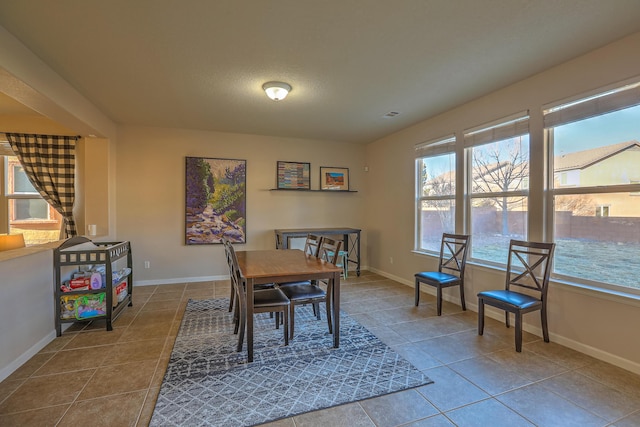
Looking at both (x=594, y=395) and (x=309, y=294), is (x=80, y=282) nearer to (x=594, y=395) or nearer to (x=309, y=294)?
(x=309, y=294)

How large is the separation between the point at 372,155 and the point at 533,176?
3.14m

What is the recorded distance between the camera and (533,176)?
294 cm

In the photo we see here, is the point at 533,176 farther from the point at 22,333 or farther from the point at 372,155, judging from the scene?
the point at 22,333

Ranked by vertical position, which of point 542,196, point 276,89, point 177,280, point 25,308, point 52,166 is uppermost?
point 276,89

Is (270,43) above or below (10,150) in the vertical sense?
above

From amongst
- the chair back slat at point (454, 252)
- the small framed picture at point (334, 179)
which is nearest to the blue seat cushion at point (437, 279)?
the chair back slat at point (454, 252)

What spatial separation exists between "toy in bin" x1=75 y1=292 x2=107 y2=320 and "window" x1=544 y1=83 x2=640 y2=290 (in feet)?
14.9

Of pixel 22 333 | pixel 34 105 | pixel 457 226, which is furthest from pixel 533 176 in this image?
pixel 34 105

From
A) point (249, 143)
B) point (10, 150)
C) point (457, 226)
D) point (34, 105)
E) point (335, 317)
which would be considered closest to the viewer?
point (335, 317)

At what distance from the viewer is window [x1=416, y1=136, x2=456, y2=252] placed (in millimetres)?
4023

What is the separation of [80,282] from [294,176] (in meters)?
3.45

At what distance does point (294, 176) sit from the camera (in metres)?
5.41

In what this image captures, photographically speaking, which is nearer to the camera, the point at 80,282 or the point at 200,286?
the point at 80,282

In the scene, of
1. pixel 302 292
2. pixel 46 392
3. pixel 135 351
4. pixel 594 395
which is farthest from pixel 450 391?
pixel 46 392
